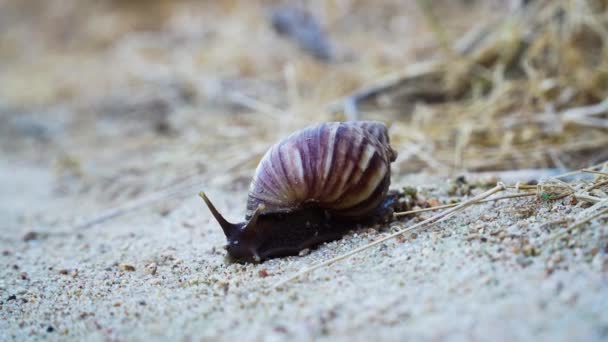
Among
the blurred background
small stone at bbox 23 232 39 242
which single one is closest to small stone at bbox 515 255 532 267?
the blurred background

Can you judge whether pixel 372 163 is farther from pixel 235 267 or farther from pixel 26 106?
pixel 26 106

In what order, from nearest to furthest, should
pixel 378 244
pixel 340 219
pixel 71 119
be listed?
pixel 378 244 → pixel 340 219 → pixel 71 119

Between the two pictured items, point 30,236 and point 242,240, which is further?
point 30,236

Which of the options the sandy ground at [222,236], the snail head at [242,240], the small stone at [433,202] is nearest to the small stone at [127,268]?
the sandy ground at [222,236]

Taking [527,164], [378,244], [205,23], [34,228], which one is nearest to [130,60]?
[205,23]

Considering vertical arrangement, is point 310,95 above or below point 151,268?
above

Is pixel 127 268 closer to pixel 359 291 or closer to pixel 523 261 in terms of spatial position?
pixel 359 291

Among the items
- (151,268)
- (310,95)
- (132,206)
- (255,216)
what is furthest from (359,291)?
(310,95)

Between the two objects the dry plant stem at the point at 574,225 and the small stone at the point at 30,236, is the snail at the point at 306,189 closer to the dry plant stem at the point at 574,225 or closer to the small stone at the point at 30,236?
the dry plant stem at the point at 574,225
